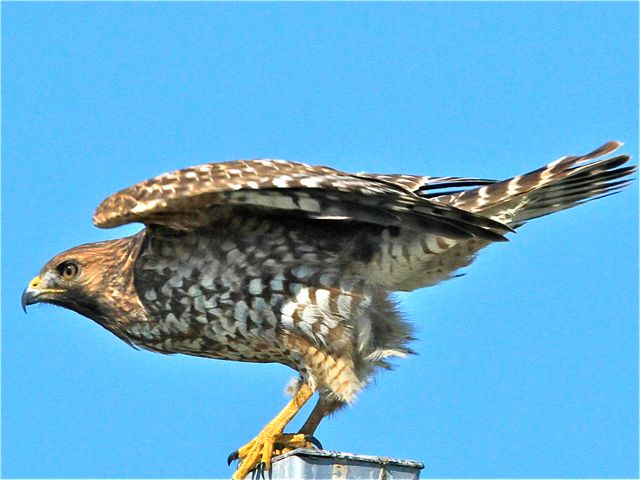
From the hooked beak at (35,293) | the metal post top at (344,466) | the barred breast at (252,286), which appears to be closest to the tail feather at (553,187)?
the barred breast at (252,286)

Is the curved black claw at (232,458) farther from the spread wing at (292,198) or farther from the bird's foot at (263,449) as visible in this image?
the spread wing at (292,198)

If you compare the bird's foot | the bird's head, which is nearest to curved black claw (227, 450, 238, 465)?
the bird's foot

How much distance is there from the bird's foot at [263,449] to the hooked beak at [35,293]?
2.12m

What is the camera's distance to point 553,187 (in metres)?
8.78

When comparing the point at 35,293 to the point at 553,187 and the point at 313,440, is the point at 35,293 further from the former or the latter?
the point at 553,187

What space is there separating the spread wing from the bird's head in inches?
30.1

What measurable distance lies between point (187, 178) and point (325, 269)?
3.50 feet

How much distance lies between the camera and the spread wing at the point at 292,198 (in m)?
8.13

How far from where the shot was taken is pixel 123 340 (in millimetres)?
9516

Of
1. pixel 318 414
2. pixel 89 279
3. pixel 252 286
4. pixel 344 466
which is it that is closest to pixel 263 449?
pixel 318 414

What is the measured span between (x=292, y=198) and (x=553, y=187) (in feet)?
5.69

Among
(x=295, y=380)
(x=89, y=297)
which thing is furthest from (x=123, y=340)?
(x=295, y=380)

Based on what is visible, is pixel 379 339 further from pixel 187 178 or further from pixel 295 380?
pixel 187 178

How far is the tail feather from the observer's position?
343 inches
